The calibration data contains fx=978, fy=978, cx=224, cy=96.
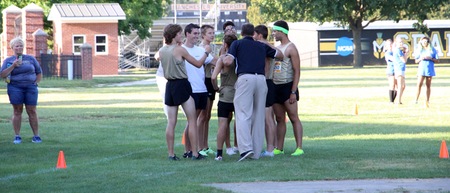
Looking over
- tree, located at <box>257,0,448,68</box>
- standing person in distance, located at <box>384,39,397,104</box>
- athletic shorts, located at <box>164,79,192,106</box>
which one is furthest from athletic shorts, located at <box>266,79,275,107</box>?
tree, located at <box>257,0,448,68</box>

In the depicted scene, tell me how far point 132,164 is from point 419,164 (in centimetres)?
373

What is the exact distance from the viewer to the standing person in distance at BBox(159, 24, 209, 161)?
13078 millimetres

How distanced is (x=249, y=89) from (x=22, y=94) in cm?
529

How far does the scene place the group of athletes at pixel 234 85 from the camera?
13.0 m

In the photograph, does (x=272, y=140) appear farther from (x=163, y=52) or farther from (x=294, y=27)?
(x=294, y=27)

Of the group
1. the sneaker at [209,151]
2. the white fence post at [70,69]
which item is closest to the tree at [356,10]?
the white fence post at [70,69]

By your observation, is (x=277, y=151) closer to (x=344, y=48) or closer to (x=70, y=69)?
(x=70, y=69)

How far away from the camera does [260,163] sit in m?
12.6

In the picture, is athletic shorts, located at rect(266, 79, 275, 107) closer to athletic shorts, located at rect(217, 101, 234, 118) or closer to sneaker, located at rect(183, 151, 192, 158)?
athletic shorts, located at rect(217, 101, 234, 118)

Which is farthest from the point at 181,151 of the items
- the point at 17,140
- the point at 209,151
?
the point at 17,140

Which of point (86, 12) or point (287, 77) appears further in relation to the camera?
point (86, 12)

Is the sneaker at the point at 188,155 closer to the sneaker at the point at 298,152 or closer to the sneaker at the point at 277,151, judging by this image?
the sneaker at the point at 277,151

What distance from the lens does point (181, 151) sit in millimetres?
14891

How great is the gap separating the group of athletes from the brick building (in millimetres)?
47959
